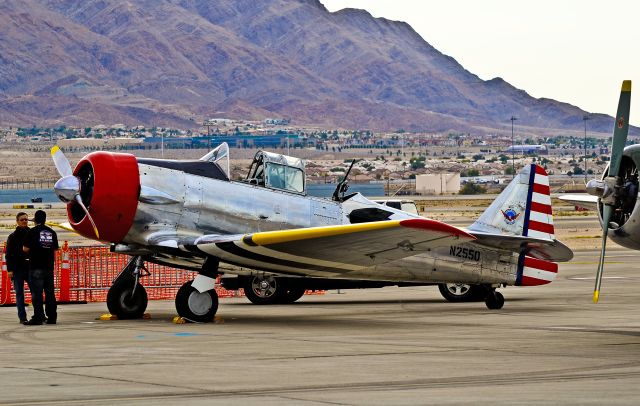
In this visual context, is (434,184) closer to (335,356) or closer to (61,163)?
(61,163)

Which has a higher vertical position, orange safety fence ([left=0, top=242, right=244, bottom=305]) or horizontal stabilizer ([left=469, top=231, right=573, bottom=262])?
horizontal stabilizer ([left=469, top=231, right=573, bottom=262])

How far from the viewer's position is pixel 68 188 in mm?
19531

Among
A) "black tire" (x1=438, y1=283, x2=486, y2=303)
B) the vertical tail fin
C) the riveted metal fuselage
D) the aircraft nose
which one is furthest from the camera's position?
"black tire" (x1=438, y1=283, x2=486, y2=303)

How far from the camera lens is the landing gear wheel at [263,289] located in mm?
24016

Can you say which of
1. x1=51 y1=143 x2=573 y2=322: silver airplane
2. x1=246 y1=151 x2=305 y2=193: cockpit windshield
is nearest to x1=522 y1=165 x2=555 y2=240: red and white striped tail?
x1=51 y1=143 x2=573 y2=322: silver airplane

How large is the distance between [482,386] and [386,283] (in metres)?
10.4

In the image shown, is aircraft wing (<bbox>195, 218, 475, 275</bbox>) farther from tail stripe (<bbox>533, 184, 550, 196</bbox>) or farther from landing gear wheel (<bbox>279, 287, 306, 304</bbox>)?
tail stripe (<bbox>533, 184, 550, 196</bbox>)

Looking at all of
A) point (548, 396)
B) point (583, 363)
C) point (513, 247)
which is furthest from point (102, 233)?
point (548, 396)

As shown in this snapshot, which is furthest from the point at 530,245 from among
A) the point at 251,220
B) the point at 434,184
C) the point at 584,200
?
the point at 434,184

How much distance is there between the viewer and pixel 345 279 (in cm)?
2217

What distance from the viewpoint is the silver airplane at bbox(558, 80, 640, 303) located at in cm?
1630

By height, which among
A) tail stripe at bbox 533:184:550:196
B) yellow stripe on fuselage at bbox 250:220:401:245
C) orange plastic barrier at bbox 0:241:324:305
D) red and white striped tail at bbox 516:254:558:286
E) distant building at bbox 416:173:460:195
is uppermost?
tail stripe at bbox 533:184:550:196

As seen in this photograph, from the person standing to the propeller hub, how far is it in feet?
1.35

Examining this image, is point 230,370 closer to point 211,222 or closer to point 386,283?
point 211,222
